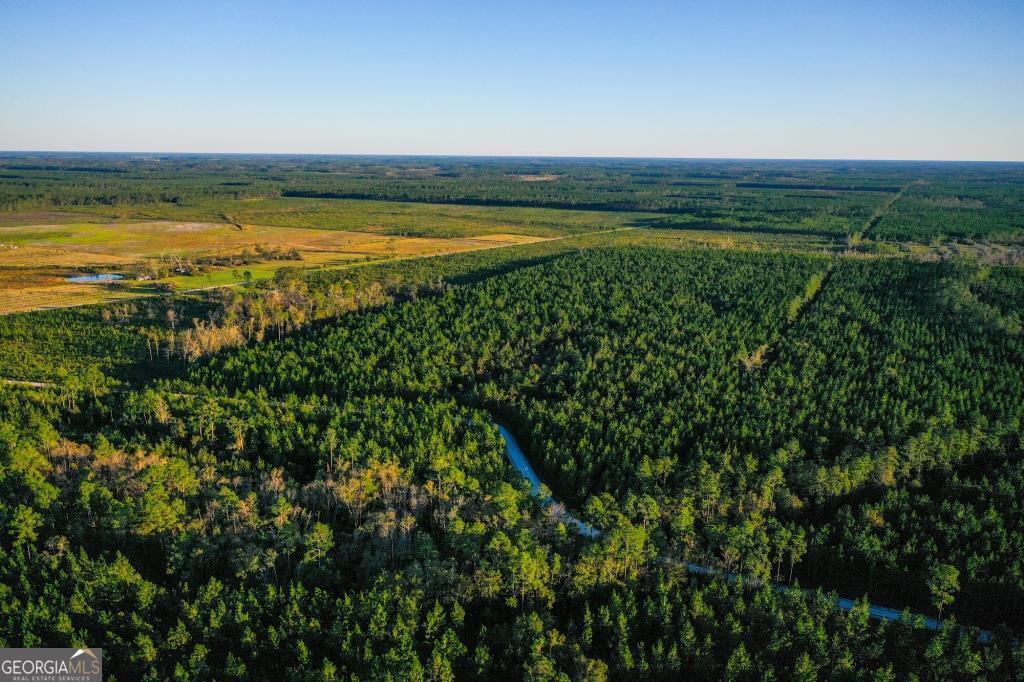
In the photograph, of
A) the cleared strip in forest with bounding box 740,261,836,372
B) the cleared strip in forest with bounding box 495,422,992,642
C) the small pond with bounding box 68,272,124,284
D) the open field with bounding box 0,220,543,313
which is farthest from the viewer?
the small pond with bounding box 68,272,124,284

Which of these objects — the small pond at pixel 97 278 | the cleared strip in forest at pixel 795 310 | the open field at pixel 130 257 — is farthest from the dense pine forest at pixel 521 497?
the small pond at pixel 97 278

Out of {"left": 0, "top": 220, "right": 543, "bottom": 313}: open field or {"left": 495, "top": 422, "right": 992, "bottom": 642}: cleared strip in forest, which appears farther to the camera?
{"left": 0, "top": 220, "right": 543, "bottom": 313}: open field

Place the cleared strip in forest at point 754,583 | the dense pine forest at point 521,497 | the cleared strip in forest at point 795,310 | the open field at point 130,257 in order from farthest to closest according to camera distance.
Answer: the open field at point 130,257
the cleared strip in forest at point 795,310
the cleared strip in forest at point 754,583
the dense pine forest at point 521,497

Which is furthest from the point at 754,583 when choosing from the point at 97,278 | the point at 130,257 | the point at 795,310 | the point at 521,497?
the point at 130,257

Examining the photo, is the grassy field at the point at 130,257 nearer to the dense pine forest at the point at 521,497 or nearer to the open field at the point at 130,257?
the open field at the point at 130,257

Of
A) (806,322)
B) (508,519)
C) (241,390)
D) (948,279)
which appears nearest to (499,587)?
(508,519)

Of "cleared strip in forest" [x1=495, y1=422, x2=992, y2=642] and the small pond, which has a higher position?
the small pond

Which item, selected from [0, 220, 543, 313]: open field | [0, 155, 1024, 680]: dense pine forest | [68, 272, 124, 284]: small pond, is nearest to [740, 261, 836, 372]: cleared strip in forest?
[0, 155, 1024, 680]: dense pine forest

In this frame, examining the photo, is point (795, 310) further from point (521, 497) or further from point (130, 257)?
point (130, 257)

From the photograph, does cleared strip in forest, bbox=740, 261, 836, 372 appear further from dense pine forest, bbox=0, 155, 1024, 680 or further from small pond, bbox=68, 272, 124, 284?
small pond, bbox=68, 272, 124, 284

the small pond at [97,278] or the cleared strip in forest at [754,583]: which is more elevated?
the small pond at [97,278]
